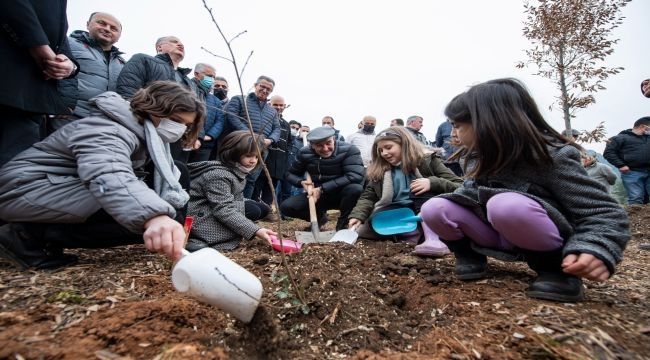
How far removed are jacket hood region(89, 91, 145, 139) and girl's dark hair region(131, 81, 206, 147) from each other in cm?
4

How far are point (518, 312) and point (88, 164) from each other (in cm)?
192

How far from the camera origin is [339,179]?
4.13 m

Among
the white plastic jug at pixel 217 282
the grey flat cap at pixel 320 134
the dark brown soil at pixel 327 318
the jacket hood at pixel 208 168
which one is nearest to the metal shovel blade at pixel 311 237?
the jacket hood at pixel 208 168

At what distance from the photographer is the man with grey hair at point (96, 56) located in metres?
3.03

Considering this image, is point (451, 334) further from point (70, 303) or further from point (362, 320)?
point (70, 303)

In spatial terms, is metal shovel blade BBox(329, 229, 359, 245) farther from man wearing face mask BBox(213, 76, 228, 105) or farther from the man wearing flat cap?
man wearing face mask BBox(213, 76, 228, 105)

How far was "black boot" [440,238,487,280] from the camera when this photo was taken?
186 cm

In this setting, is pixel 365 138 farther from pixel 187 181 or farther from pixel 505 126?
pixel 505 126

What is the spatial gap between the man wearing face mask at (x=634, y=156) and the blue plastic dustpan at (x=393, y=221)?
20.3ft

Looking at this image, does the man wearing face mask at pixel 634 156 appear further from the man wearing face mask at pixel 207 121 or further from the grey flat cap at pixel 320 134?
the man wearing face mask at pixel 207 121

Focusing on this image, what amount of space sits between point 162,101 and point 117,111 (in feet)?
0.77

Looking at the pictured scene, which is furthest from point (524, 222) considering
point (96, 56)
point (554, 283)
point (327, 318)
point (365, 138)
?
point (365, 138)

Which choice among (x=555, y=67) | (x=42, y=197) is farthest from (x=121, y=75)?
(x=555, y=67)

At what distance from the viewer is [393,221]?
3438 mm
